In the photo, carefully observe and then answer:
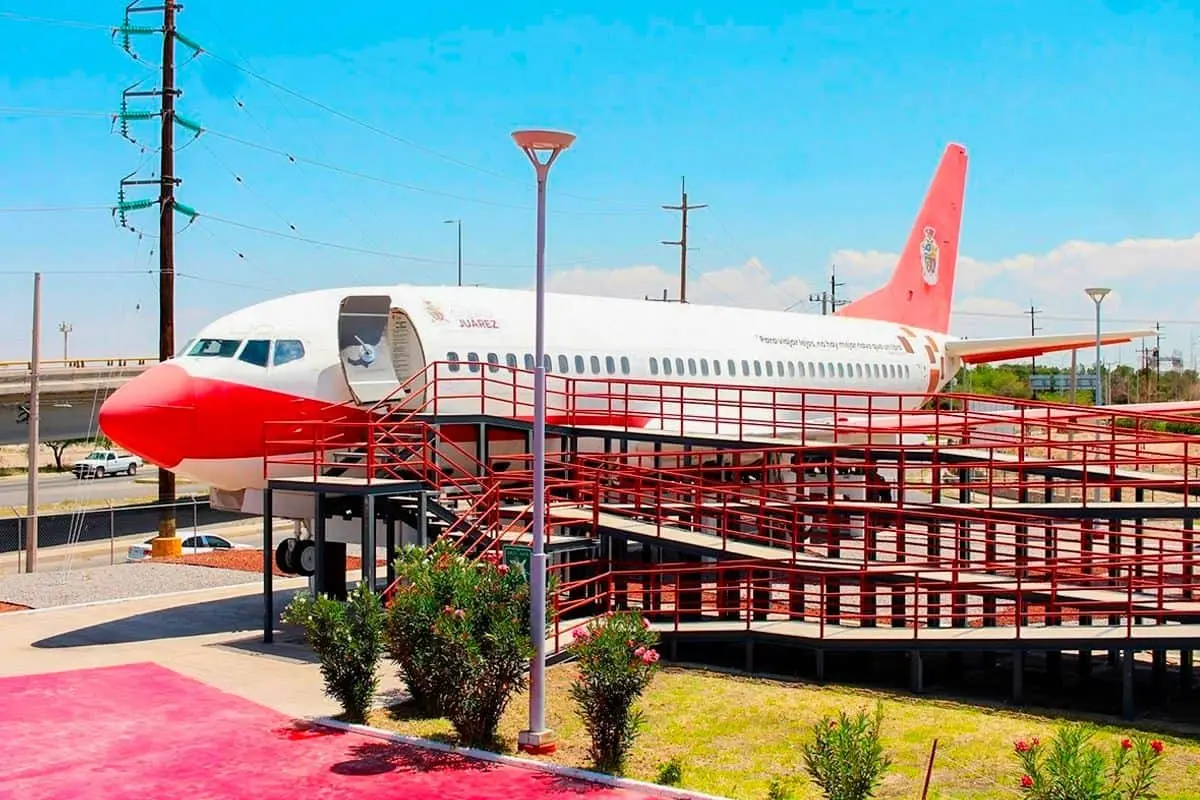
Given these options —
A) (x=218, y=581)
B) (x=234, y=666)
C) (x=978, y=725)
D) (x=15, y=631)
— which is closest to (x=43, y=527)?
(x=218, y=581)

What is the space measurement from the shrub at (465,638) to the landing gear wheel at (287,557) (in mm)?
7824

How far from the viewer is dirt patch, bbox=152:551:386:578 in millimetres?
28188

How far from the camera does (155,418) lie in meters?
18.5

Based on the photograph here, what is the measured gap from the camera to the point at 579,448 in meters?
24.2

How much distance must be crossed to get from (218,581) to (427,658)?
13783 millimetres

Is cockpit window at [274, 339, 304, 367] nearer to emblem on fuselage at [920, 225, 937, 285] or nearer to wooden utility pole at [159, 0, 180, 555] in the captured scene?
wooden utility pole at [159, 0, 180, 555]

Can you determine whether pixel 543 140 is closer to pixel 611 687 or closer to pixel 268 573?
pixel 611 687

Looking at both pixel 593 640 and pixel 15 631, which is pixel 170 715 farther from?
pixel 15 631

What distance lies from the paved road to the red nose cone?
1599 inches

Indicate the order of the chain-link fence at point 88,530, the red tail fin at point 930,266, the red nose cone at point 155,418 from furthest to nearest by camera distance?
the red tail fin at point 930,266
the chain-link fence at point 88,530
the red nose cone at point 155,418

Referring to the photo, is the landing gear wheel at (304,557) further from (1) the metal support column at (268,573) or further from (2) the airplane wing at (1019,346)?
(2) the airplane wing at (1019,346)

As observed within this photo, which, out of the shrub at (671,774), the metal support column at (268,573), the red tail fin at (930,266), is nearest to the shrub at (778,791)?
the shrub at (671,774)

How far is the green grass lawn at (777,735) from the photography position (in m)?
12.0

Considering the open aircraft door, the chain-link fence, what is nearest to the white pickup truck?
→ the chain-link fence
